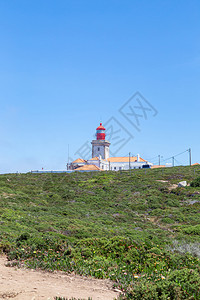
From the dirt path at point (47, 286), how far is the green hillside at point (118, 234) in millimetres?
392

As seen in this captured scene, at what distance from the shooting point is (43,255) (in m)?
9.45

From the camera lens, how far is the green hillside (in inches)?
299

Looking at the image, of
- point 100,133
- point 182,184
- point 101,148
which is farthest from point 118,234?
point 100,133

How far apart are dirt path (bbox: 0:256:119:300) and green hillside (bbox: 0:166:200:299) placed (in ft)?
1.29

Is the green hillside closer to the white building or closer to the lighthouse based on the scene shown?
the white building

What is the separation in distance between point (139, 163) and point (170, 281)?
87.9 metres

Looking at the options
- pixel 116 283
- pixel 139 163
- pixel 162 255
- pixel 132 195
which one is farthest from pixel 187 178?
pixel 139 163

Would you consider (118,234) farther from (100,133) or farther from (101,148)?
(100,133)

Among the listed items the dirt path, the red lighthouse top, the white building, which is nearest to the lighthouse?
the white building

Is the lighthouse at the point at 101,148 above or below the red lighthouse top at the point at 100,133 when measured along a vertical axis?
below

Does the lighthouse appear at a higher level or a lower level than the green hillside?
higher

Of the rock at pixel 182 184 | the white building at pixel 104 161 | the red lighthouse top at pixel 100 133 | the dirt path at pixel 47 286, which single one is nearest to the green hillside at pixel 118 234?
the dirt path at pixel 47 286

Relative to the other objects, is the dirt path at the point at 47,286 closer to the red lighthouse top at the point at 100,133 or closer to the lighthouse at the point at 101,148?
the lighthouse at the point at 101,148

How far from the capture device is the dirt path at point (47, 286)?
248 inches
